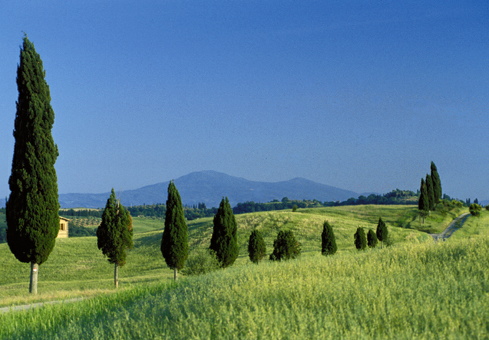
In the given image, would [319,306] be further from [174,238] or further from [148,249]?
[148,249]

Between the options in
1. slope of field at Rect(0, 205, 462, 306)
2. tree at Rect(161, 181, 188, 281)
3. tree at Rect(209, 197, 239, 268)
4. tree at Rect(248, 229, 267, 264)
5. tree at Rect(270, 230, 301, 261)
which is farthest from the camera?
slope of field at Rect(0, 205, 462, 306)

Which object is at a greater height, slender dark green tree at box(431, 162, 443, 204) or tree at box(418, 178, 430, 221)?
slender dark green tree at box(431, 162, 443, 204)

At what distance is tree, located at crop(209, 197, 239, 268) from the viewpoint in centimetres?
3278

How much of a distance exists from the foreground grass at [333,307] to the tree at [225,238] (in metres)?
23.0

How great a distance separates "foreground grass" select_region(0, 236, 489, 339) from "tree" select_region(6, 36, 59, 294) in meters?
14.6

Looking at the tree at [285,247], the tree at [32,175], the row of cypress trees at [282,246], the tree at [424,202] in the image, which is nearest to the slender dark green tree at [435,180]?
the tree at [424,202]

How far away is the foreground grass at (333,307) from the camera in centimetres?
564

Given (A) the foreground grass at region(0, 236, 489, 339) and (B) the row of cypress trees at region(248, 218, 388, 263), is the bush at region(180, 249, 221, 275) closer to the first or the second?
(B) the row of cypress trees at region(248, 218, 388, 263)

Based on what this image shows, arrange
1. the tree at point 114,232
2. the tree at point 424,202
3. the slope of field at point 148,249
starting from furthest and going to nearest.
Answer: the tree at point 424,202 < the slope of field at point 148,249 < the tree at point 114,232

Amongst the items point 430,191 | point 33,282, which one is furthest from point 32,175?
point 430,191

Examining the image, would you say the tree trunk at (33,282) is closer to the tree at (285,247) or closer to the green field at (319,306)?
the green field at (319,306)

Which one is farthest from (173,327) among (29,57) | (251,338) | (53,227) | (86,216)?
(86,216)

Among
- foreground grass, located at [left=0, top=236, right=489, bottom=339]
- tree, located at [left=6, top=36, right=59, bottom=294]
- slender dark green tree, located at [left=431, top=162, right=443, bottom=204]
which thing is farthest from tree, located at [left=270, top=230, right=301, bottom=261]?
slender dark green tree, located at [left=431, top=162, right=443, bottom=204]

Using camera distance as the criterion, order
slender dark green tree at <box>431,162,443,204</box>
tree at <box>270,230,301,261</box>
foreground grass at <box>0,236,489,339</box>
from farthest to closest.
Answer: slender dark green tree at <box>431,162,443,204</box>
tree at <box>270,230,301,261</box>
foreground grass at <box>0,236,489,339</box>
